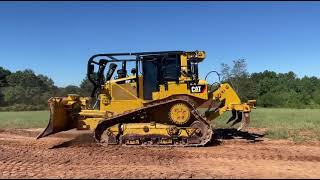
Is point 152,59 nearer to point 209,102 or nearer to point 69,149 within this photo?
point 209,102

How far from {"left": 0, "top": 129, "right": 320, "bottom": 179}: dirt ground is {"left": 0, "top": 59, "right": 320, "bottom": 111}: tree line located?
42934mm

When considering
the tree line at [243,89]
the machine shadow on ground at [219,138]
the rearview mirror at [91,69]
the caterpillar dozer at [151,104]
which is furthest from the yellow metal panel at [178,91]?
the tree line at [243,89]

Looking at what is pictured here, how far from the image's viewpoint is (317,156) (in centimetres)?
1160

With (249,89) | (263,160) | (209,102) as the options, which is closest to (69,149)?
(209,102)

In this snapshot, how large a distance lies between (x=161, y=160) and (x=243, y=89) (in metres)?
67.5

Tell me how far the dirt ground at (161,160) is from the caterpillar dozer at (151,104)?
54cm

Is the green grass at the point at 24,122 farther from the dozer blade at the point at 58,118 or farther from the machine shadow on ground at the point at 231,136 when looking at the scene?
the machine shadow on ground at the point at 231,136

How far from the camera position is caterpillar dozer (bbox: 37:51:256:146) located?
44.7ft

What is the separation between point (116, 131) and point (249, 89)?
67533mm

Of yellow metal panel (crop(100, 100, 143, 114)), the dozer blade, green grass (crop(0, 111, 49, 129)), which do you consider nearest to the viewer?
the dozer blade

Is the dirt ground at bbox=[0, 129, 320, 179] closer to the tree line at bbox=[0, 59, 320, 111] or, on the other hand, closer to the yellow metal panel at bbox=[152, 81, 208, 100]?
the yellow metal panel at bbox=[152, 81, 208, 100]

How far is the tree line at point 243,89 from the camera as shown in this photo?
230ft

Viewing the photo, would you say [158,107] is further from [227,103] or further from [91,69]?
[91,69]

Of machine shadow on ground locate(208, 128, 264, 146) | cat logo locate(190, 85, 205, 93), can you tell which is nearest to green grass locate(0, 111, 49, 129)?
machine shadow on ground locate(208, 128, 264, 146)
